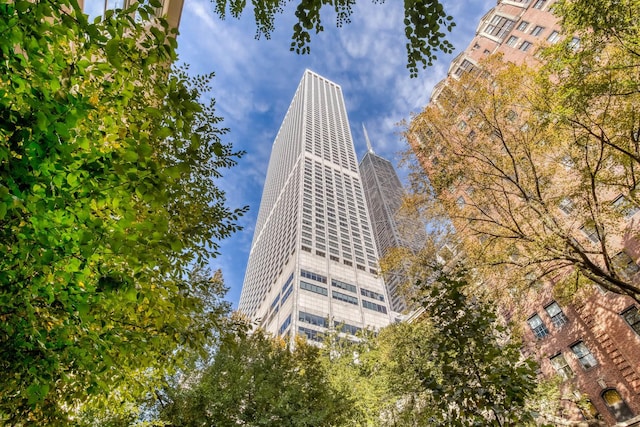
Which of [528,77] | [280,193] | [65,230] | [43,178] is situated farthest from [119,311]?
[280,193]

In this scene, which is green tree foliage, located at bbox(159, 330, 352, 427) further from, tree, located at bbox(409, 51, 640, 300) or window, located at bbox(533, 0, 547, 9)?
window, located at bbox(533, 0, 547, 9)

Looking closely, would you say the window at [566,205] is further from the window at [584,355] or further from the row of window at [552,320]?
the window at [584,355]

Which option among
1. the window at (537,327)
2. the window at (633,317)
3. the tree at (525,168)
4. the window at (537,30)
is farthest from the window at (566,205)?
the window at (537,30)

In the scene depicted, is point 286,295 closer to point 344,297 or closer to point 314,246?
point 344,297

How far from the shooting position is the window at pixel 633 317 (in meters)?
19.8

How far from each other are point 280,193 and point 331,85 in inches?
3748

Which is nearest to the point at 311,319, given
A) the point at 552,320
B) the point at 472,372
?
the point at 552,320

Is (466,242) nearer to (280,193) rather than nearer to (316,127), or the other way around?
(280,193)

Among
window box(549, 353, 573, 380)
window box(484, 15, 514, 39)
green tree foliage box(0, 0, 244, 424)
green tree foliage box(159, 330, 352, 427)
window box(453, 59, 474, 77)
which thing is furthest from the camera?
window box(453, 59, 474, 77)

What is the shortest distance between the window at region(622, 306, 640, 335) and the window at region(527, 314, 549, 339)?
213 inches

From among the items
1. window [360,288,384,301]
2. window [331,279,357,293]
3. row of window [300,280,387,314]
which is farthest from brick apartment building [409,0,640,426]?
window [360,288,384,301]

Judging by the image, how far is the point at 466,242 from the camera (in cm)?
1405

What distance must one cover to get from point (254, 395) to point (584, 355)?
23.3 m

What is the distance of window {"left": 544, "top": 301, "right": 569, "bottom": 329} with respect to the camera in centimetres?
2384
